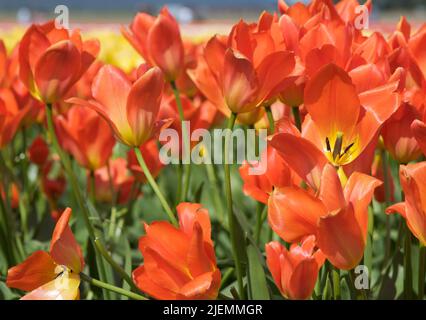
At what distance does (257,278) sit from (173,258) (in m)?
0.19

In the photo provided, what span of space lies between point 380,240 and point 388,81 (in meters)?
0.73

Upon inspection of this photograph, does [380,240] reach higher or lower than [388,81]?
lower

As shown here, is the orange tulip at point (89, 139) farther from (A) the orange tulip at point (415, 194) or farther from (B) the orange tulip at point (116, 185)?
(A) the orange tulip at point (415, 194)

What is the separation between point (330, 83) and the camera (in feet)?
2.57

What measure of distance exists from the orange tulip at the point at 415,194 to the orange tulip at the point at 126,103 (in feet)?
0.98

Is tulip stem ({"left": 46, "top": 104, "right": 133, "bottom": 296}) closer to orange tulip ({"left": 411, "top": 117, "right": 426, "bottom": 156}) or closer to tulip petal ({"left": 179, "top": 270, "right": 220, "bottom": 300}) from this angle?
tulip petal ({"left": 179, "top": 270, "right": 220, "bottom": 300})

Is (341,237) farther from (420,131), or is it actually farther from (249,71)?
(249,71)

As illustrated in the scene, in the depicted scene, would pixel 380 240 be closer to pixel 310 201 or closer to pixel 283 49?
pixel 283 49

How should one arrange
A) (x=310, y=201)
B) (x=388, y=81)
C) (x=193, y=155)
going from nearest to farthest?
1. (x=310, y=201)
2. (x=388, y=81)
3. (x=193, y=155)

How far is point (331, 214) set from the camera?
2.23ft

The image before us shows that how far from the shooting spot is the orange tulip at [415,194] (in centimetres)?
71

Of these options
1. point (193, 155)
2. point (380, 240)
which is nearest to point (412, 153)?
point (193, 155)

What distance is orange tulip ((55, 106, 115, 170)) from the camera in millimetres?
1389

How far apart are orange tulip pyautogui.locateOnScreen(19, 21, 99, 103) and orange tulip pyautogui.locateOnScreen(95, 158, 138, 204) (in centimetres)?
53
